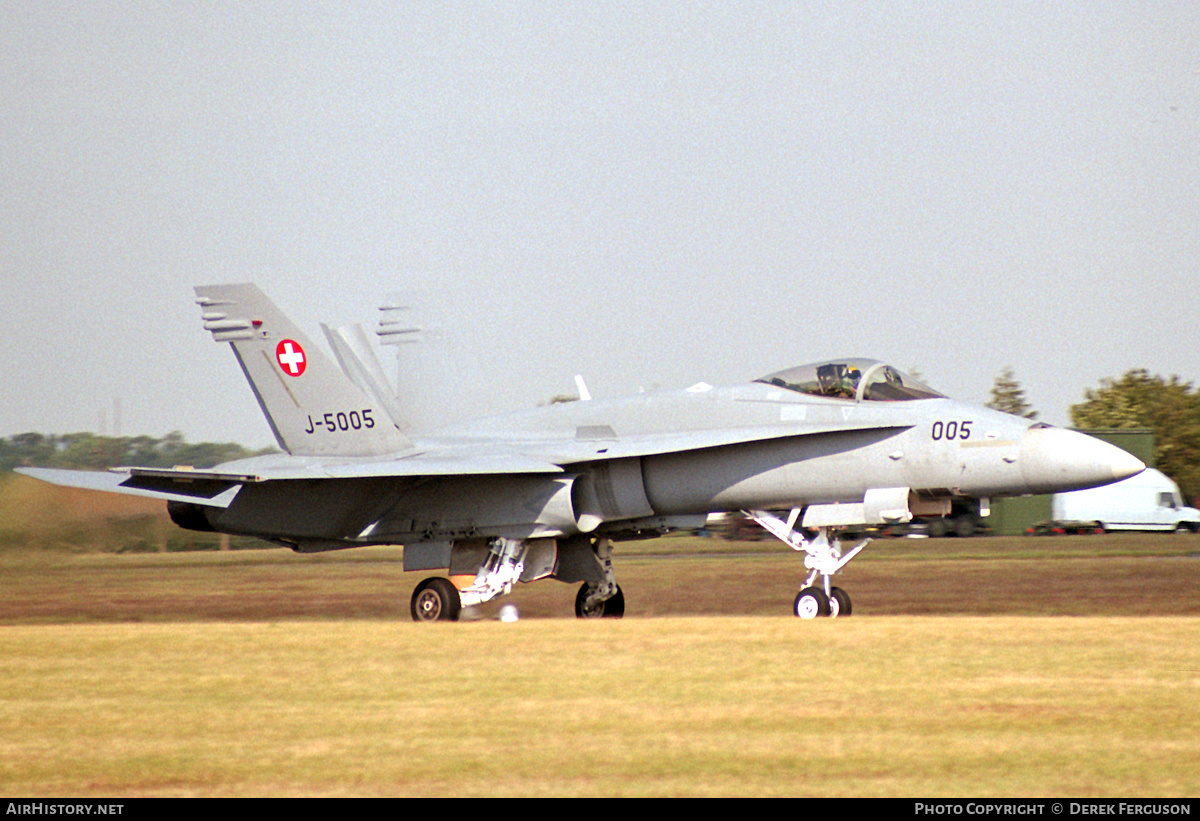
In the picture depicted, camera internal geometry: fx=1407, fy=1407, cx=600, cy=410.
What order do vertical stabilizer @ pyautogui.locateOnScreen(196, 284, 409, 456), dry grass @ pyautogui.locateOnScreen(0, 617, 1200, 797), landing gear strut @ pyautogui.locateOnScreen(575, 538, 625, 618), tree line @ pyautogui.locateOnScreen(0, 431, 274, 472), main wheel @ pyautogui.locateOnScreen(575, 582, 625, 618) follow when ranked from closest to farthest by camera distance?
1. dry grass @ pyautogui.locateOnScreen(0, 617, 1200, 797)
2. landing gear strut @ pyautogui.locateOnScreen(575, 538, 625, 618)
3. main wheel @ pyautogui.locateOnScreen(575, 582, 625, 618)
4. vertical stabilizer @ pyautogui.locateOnScreen(196, 284, 409, 456)
5. tree line @ pyautogui.locateOnScreen(0, 431, 274, 472)

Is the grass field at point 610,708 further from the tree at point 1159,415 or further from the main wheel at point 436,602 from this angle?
the tree at point 1159,415

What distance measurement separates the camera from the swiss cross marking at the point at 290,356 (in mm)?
15961

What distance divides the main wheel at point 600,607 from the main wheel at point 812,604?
10.1 feet

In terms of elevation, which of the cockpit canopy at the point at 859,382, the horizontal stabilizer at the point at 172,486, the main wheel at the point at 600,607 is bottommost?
the main wheel at the point at 600,607

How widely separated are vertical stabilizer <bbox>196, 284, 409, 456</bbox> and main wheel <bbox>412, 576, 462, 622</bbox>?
190cm

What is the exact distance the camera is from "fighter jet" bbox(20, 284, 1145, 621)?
43.2ft

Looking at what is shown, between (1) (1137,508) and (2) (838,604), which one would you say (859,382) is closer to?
(2) (838,604)

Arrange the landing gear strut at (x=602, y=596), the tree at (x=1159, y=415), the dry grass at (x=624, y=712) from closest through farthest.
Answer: the dry grass at (x=624, y=712) → the landing gear strut at (x=602, y=596) → the tree at (x=1159, y=415)

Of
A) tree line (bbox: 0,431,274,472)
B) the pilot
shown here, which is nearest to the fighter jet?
the pilot

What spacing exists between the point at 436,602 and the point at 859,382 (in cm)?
489

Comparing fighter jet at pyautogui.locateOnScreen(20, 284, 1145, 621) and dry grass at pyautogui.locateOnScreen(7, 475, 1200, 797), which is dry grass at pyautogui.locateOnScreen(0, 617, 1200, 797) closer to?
dry grass at pyautogui.locateOnScreen(7, 475, 1200, 797)

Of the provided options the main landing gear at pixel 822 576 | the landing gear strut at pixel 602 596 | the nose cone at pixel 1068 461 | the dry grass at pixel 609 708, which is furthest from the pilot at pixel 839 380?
the landing gear strut at pixel 602 596

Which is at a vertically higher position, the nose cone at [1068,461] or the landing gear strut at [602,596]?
the nose cone at [1068,461]
